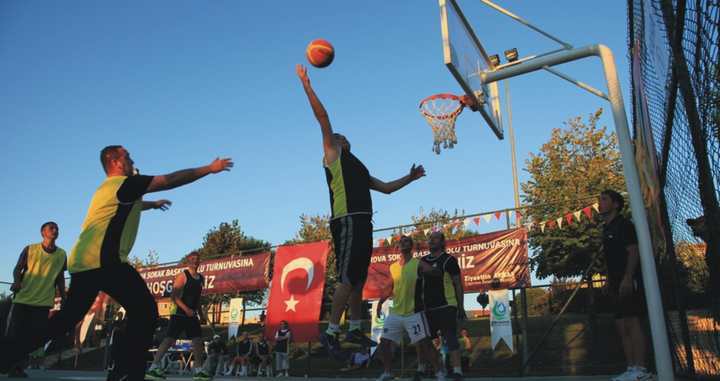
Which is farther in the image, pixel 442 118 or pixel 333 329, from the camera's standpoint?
pixel 442 118

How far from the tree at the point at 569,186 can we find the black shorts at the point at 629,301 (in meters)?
11.0

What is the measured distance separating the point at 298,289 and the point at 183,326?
666cm

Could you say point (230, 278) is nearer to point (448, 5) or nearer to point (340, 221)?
point (448, 5)

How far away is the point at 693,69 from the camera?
4023 millimetres

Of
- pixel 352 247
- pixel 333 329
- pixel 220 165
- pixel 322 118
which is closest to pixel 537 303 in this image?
pixel 333 329

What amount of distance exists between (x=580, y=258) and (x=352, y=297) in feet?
54.2

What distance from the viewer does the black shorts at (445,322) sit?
7234 mm

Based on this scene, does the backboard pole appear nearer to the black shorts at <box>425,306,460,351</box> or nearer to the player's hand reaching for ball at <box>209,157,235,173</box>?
the black shorts at <box>425,306,460,351</box>

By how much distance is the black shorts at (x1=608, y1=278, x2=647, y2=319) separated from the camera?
5.39m

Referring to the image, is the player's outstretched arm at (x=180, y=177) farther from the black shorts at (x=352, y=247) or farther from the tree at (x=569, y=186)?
the tree at (x=569, y=186)

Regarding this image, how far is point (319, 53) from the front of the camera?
17.5ft

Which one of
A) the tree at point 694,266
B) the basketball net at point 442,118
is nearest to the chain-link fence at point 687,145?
the tree at point 694,266

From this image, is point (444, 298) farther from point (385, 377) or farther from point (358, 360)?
point (358, 360)

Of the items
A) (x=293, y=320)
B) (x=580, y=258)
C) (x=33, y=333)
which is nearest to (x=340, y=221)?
(x=33, y=333)
